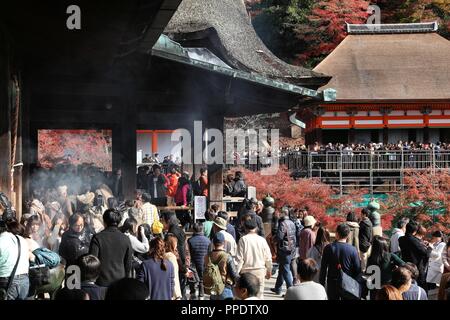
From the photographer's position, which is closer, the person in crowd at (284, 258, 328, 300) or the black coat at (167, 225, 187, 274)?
the person in crowd at (284, 258, 328, 300)

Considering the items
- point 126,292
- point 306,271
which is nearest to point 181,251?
point 306,271

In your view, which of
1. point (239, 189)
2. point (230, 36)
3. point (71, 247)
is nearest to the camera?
point (71, 247)

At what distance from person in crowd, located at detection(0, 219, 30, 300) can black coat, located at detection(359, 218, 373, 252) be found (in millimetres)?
5234

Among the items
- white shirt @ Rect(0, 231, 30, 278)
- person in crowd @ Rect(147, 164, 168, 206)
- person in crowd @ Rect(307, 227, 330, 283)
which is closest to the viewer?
white shirt @ Rect(0, 231, 30, 278)

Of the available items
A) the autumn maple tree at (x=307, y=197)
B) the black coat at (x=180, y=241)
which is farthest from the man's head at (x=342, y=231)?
the autumn maple tree at (x=307, y=197)

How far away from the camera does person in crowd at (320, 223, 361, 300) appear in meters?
7.87

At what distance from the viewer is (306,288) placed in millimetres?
5672

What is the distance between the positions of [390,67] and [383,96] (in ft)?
10.2

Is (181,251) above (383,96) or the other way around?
the other way around

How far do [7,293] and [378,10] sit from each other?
3505cm

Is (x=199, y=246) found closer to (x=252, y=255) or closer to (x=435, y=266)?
(x=252, y=255)

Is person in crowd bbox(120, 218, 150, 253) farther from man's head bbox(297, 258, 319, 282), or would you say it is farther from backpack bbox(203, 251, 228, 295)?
man's head bbox(297, 258, 319, 282)

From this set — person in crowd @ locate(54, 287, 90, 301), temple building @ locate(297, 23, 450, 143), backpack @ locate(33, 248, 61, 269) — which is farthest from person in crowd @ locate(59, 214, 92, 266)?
temple building @ locate(297, 23, 450, 143)

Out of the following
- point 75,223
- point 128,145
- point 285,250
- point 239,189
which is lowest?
point 285,250
